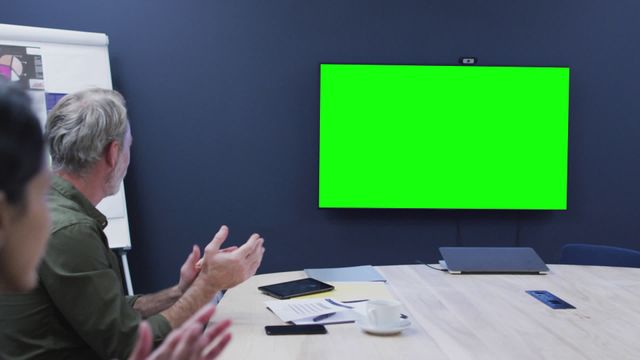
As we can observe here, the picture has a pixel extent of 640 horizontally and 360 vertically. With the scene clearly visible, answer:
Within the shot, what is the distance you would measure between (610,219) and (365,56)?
6.94 feet

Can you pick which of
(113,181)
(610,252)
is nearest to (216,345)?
(113,181)

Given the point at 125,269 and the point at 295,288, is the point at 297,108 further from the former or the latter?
the point at 295,288

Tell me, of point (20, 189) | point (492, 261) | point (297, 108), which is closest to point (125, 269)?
point (297, 108)

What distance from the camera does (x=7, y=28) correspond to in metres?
3.39

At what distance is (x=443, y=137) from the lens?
3.94 meters

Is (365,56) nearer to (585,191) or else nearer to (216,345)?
(585,191)

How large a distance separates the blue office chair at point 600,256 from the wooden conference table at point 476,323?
A: 52 cm

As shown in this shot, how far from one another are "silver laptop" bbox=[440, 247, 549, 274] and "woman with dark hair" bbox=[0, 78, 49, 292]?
1.91 metres

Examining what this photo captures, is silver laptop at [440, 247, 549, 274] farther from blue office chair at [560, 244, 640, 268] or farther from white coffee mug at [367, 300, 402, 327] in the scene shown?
white coffee mug at [367, 300, 402, 327]

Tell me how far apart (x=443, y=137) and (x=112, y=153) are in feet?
8.81

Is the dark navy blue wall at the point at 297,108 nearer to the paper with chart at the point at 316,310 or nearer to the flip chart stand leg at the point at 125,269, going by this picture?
the flip chart stand leg at the point at 125,269

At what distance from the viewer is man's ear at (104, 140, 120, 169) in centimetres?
169

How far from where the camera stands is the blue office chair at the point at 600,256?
2.86 metres

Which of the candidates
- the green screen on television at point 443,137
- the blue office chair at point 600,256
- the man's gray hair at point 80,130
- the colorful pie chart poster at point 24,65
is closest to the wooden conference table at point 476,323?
the blue office chair at point 600,256
